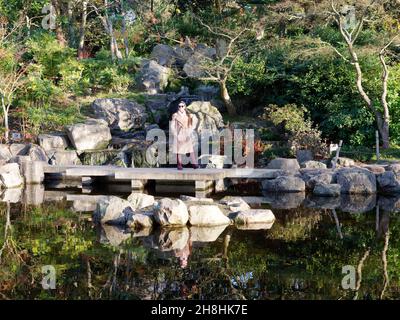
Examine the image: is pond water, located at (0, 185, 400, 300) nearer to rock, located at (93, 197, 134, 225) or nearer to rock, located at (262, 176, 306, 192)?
rock, located at (93, 197, 134, 225)

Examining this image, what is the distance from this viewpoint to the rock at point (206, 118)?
15636 millimetres

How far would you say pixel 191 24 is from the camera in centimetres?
2002

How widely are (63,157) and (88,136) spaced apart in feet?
3.07

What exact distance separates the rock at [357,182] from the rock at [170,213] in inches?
188

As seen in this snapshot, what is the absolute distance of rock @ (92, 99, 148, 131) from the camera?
17219 mm

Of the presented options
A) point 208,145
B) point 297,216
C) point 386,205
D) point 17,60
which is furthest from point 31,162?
point 386,205

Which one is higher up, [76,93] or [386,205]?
[76,93]

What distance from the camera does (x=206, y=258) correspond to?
733 cm

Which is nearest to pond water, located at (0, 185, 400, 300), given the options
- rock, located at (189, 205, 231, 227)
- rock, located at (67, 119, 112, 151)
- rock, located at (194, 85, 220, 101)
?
rock, located at (189, 205, 231, 227)

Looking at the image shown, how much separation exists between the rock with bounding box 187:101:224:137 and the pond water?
18.7ft

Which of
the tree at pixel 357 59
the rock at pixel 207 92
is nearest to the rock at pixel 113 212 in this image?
the tree at pixel 357 59

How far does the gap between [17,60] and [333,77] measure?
9.50 metres

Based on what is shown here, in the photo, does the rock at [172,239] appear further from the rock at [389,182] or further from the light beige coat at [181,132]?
the rock at [389,182]
